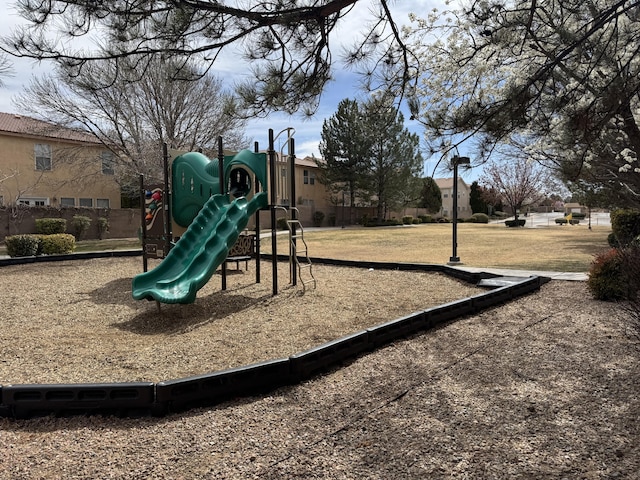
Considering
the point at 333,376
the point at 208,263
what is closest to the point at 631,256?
the point at 333,376

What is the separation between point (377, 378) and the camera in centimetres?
350

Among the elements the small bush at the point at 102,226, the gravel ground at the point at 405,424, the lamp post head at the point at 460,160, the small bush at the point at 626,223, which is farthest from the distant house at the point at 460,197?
the gravel ground at the point at 405,424

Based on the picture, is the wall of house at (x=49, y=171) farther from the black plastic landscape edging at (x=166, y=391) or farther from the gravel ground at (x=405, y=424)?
the black plastic landscape edging at (x=166, y=391)

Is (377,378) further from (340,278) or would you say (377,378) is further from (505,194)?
(505,194)

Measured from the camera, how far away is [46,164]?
2220 centimetres

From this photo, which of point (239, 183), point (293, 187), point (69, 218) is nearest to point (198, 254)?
point (293, 187)

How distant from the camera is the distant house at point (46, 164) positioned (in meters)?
20.2

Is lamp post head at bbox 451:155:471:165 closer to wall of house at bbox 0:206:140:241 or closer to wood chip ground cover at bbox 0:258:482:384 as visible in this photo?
wood chip ground cover at bbox 0:258:482:384

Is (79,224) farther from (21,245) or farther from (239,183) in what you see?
(239,183)

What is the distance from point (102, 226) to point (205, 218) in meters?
18.5

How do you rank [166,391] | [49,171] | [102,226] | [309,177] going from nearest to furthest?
[166,391]
[49,171]
[102,226]
[309,177]

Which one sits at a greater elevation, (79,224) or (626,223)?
(79,224)

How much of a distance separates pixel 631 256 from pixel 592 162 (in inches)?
307

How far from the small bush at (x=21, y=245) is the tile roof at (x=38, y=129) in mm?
6988
